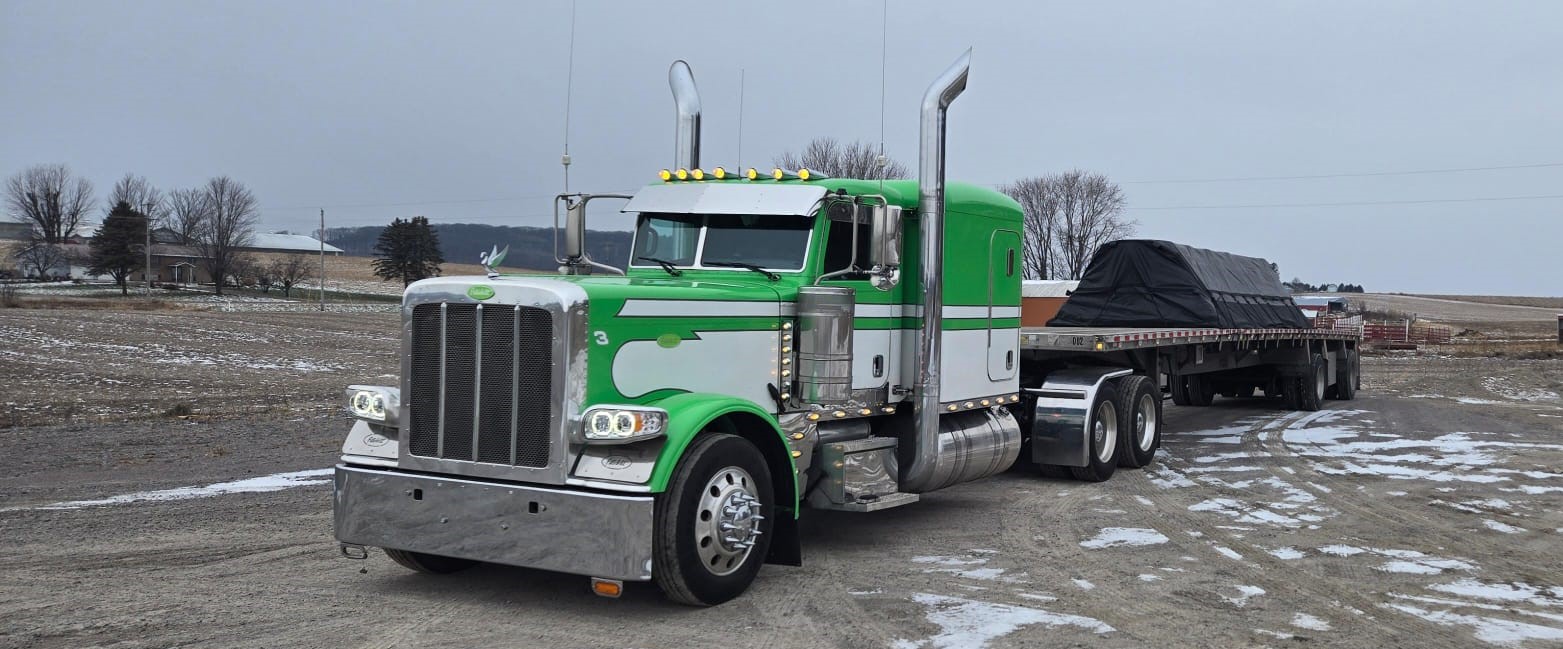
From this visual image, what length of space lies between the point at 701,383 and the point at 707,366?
0.35ft

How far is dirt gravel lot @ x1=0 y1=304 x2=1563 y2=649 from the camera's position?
6.21m

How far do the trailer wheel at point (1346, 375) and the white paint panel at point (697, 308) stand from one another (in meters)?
18.0

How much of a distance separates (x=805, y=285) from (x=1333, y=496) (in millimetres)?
5969

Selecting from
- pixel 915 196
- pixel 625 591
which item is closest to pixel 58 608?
pixel 625 591

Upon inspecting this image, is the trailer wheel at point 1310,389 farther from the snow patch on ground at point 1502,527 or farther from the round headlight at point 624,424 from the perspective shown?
the round headlight at point 624,424

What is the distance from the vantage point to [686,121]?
10.3 m

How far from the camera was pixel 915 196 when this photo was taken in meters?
8.88

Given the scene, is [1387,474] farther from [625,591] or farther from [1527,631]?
[625,591]

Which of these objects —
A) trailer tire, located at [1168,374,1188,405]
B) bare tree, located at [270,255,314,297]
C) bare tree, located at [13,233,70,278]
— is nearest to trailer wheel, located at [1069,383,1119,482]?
trailer tire, located at [1168,374,1188,405]

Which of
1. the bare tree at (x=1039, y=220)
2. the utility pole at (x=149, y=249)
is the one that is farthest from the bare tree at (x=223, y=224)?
the bare tree at (x=1039, y=220)

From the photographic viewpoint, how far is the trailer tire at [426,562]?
7.08 metres

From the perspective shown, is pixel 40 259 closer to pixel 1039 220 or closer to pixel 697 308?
pixel 1039 220

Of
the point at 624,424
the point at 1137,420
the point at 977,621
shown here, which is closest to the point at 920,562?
the point at 977,621

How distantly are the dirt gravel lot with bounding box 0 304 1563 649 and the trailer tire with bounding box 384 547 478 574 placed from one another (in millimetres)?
107
